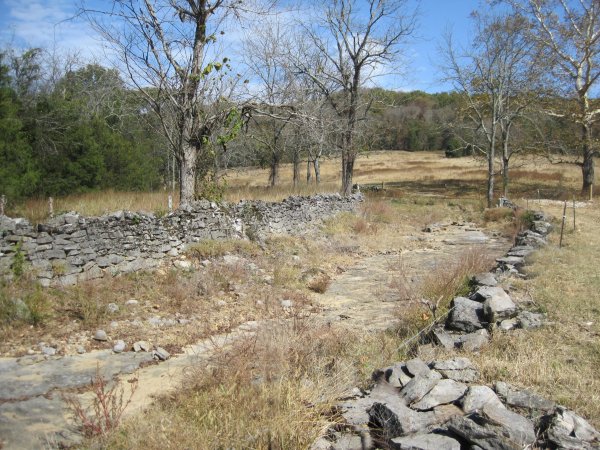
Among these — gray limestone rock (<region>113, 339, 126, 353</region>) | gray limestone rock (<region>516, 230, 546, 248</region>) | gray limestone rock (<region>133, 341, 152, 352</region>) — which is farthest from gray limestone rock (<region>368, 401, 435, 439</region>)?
gray limestone rock (<region>516, 230, 546, 248</region>)

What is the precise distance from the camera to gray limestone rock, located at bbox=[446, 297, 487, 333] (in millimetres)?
6508

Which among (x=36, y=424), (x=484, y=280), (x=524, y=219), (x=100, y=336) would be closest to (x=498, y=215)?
(x=524, y=219)

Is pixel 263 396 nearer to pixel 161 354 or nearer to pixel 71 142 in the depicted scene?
A: pixel 161 354

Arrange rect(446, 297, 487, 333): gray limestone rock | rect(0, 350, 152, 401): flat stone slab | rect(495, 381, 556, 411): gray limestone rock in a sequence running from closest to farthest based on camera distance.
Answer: rect(495, 381, 556, 411): gray limestone rock < rect(0, 350, 152, 401): flat stone slab < rect(446, 297, 487, 333): gray limestone rock

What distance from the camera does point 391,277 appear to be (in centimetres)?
1181

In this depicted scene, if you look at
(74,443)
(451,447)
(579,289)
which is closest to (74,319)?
(74,443)

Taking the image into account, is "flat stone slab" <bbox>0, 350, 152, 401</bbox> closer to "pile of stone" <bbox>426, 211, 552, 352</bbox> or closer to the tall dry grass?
the tall dry grass

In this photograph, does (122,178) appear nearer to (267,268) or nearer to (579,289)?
(267,268)

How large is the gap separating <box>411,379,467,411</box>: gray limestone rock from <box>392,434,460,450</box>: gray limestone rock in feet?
1.87

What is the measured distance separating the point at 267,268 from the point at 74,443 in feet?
24.0

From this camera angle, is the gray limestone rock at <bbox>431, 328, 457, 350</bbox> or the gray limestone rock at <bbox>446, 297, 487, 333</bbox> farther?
the gray limestone rock at <bbox>446, 297, 487, 333</bbox>

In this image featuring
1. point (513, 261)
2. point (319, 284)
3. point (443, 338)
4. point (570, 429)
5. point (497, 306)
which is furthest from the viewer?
point (319, 284)

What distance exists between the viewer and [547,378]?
4805 mm

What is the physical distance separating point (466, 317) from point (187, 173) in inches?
338
